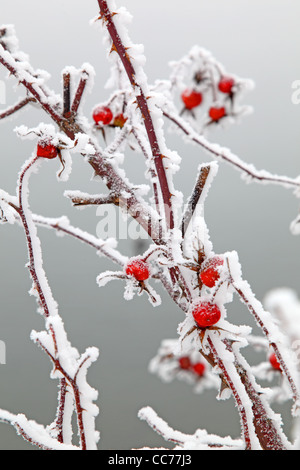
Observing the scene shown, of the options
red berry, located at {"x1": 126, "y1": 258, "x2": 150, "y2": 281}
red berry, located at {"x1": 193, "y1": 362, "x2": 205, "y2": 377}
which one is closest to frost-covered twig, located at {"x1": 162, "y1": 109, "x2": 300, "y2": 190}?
red berry, located at {"x1": 126, "y1": 258, "x2": 150, "y2": 281}

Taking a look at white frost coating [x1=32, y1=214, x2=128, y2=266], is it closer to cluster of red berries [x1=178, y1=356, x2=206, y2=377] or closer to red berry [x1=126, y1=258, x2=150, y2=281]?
red berry [x1=126, y1=258, x2=150, y2=281]

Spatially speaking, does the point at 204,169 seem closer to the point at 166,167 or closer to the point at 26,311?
the point at 166,167

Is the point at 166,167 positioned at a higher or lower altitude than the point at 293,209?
lower

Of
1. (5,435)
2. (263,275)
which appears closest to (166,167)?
(263,275)

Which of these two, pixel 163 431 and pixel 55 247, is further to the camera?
pixel 55 247

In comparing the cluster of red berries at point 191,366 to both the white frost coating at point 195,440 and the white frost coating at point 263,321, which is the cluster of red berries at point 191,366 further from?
the white frost coating at point 263,321

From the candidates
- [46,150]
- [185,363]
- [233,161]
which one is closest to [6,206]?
[46,150]
